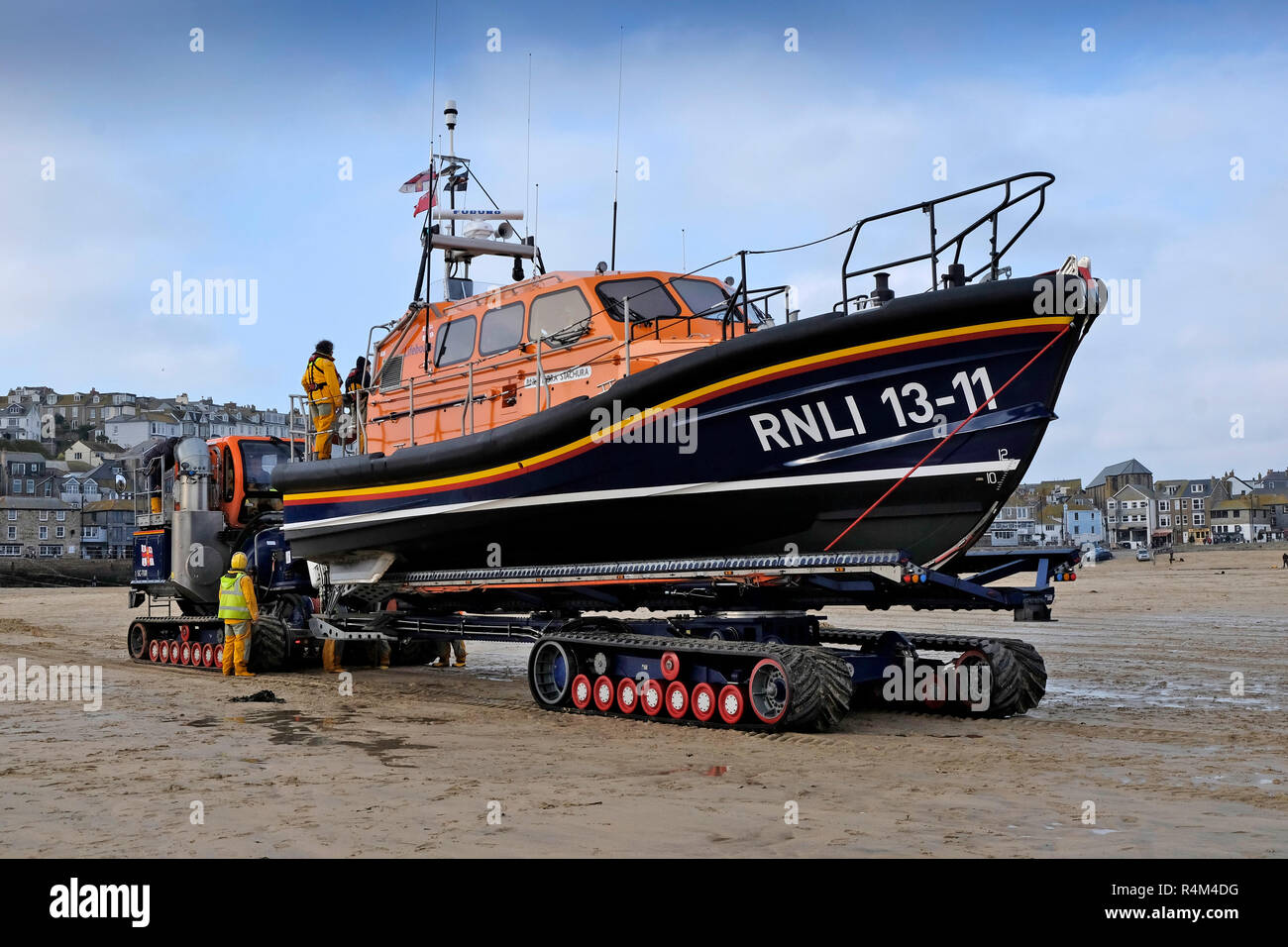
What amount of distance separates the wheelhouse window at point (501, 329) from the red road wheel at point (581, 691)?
286cm

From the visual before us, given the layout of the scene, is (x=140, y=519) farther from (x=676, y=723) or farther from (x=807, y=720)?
(x=807, y=720)

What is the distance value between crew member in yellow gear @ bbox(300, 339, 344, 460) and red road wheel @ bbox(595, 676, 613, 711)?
4605 millimetres

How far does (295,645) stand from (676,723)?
231 inches

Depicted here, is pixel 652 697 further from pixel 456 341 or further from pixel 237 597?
pixel 237 597

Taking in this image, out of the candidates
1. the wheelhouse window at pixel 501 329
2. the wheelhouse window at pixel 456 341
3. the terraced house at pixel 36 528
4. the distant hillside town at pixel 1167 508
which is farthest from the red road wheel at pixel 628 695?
the distant hillside town at pixel 1167 508

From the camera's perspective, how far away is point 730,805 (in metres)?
5.27

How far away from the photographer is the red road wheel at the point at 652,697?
8016 millimetres

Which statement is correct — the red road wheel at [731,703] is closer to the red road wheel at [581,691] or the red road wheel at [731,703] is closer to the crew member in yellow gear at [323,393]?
the red road wheel at [581,691]

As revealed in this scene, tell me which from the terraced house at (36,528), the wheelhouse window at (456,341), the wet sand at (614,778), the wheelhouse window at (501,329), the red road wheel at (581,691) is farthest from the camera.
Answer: the terraced house at (36,528)

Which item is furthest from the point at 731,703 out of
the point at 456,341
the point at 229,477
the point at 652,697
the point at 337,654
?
the point at 229,477

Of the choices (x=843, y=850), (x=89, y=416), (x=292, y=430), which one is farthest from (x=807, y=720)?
(x=89, y=416)

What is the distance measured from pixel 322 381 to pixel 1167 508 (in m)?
102

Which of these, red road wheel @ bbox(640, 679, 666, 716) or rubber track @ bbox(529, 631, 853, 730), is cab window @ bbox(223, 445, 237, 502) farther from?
rubber track @ bbox(529, 631, 853, 730)

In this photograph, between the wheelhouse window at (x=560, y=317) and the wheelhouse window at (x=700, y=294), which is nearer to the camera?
Result: the wheelhouse window at (x=560, y=317)
